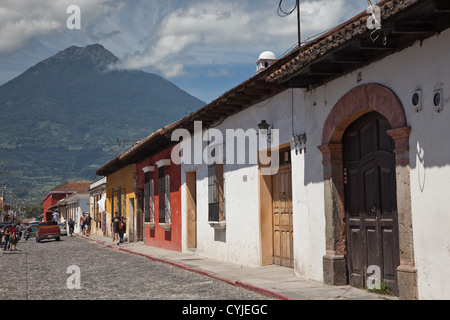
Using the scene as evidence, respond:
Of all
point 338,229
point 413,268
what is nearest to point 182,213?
point 338,229

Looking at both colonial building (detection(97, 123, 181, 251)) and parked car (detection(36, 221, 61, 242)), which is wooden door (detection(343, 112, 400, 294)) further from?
parked car (detection(36, 221, 61, 242))

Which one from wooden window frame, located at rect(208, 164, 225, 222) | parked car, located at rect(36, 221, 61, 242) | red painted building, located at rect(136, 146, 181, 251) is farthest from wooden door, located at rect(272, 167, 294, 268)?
parked car, located at rect(36, 221, 61, 242)

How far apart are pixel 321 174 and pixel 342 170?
1.40 feet

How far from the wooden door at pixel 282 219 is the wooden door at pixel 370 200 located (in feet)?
8.54

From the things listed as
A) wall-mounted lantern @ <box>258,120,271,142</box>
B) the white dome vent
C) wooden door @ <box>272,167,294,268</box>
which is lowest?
wooden door @ <box>272,167,294,268</box>

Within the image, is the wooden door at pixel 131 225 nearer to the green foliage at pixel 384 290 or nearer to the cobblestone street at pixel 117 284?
the cobblestone street at pixel 117 284

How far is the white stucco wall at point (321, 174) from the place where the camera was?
6.39m

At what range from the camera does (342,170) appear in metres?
8.93

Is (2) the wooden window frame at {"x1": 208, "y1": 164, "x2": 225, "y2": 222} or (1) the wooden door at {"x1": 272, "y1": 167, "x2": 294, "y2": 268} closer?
(1) the wooden door at {"x1": 272, "y1": 167, "x2": 294, "y2": 268}

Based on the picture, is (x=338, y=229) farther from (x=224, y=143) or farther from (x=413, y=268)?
(x=224, y=143)

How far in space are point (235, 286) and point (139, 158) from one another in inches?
616

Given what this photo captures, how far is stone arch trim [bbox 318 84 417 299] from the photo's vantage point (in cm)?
696

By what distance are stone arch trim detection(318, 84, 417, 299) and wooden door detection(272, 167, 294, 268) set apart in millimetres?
2365

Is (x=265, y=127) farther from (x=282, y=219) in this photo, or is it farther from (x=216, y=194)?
(x=216, y=194)
